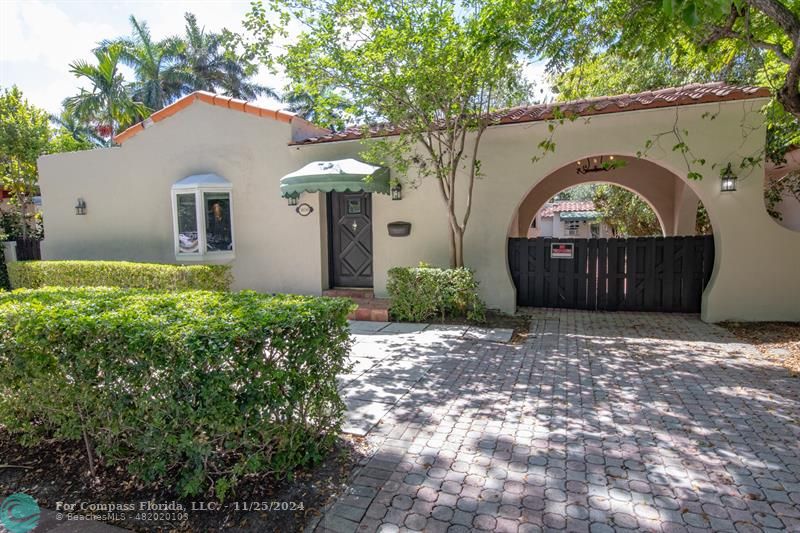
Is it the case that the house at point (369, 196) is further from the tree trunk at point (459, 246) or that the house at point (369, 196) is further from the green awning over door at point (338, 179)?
the tree trunk at point (459, 246)

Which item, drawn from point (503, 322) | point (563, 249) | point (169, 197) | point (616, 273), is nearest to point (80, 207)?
point (169, 197)

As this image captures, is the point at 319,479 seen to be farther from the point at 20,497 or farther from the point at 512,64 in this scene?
the point at 512,64

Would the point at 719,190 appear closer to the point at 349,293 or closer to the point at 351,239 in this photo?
the point at 351,239

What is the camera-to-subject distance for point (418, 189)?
1023cm

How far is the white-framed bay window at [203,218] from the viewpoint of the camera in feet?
37.8

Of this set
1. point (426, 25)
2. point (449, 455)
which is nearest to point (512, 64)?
point (426, 25)

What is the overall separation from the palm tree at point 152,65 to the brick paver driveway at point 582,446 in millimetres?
31205

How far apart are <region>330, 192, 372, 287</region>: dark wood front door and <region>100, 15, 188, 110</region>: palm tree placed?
25.4m

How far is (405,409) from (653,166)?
41.4 feet

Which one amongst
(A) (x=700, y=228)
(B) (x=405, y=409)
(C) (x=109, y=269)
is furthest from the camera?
(A) (x=700, y=228)

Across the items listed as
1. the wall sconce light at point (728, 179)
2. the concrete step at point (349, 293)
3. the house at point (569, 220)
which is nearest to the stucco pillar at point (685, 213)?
the wall sconce light at point (728, 179)

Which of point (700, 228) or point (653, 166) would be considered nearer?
point (653, 166)

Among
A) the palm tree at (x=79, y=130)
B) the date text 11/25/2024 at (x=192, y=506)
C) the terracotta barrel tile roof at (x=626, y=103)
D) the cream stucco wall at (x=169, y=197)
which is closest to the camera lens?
the date text 11/25/2024 at (x=192, y=506)

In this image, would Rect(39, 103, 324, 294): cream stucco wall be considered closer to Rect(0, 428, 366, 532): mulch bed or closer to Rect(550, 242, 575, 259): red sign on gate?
Rect(550, 242, 575, 259): red sign on gate
